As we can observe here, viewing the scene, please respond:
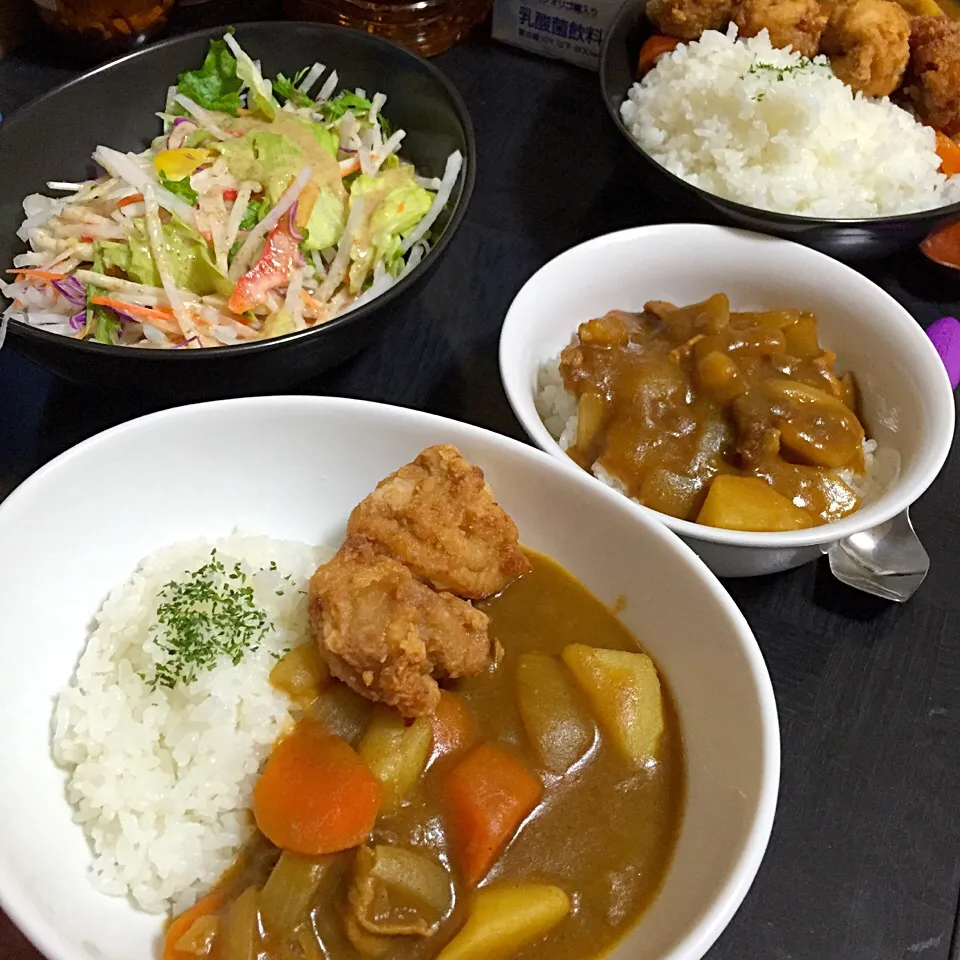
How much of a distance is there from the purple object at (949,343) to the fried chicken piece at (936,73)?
0.86 m

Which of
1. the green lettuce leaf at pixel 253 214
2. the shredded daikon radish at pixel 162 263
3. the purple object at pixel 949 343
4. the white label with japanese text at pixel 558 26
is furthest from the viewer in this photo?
the white label with japanese text at pixel 558 26

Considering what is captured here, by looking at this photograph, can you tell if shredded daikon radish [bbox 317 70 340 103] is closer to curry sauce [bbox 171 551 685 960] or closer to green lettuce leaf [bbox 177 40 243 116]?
green lettuce leaf [bbox 177 40 243 116]

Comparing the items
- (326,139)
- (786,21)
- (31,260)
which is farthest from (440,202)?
(786,21)

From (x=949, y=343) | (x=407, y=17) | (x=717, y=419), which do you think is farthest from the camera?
(x=407, y=17)

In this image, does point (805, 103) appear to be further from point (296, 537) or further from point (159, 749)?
point (159, 749)

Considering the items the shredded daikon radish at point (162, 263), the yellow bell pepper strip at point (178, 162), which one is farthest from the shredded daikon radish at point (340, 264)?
the yellow bell pepper strip at point (178, 162)

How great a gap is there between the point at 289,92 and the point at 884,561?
7.70 feet

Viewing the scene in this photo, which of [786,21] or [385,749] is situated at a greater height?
[786,21]

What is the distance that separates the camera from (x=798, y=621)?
2.21m

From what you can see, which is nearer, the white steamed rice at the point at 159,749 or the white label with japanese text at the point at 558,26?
the white steamed rice at the point at 159,749

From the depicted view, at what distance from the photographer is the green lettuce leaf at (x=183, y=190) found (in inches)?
103

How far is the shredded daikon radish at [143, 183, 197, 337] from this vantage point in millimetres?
Answer: 2423

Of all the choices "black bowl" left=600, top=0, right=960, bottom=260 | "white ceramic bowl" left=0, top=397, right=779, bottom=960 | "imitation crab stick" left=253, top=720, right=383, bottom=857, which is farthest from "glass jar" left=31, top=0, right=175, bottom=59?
"imitation crab stick" left=253, top=720, right=383, bottom=857

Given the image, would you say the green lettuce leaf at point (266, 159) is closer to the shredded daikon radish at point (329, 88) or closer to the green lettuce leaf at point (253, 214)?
the green lettuce leaf at point (253, 214)
